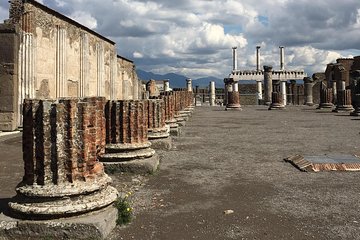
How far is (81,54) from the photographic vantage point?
14.4m

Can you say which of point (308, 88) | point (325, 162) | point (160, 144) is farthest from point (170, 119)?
point (308, 88)

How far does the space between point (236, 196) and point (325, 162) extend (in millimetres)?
2329

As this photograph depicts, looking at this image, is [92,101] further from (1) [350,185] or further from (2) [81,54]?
(2) [81,54]

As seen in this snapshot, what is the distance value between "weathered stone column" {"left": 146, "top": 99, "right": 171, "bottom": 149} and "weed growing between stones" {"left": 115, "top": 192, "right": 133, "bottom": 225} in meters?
3.56

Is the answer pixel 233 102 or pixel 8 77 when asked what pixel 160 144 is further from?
pixel 233 102

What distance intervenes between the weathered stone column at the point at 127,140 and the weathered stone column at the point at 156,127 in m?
1.56

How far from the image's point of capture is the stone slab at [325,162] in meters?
5.66

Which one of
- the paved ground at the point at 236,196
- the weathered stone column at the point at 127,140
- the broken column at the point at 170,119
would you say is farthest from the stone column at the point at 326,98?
the weathered stone column at the point at 127,140

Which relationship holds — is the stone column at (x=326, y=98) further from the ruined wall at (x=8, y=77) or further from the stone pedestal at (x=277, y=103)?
the ruined wall at (x=8, y=77)

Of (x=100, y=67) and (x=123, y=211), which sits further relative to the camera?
(x=100, y=67)

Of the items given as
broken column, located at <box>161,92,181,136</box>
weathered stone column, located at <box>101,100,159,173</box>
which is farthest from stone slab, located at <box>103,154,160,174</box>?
broken column, located at <box>161,92,181,136</box>

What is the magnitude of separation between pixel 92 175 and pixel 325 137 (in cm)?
743

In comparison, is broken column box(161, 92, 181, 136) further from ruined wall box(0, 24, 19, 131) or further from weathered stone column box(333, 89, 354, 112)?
weathered stone column box(333, 89, 354, 112)

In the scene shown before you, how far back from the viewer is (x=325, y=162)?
19.5 ft
